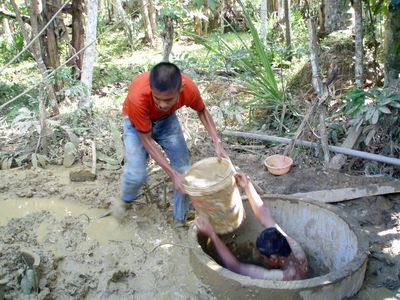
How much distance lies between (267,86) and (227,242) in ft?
6.93

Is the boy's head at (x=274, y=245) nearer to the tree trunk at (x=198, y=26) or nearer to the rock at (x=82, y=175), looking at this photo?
the rock at (x=82, y=175)

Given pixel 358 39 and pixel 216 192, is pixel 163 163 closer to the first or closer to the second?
pixel 216 192

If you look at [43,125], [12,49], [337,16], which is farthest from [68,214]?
[12,49]

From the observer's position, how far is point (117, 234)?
11.9ft

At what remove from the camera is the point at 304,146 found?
4.41 metres

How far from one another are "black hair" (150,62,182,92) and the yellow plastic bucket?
59cm

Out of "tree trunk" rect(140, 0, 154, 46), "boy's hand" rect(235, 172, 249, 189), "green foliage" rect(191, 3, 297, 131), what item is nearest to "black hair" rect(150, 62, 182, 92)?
"boy's hand" rect(235, 172, 249, 189)

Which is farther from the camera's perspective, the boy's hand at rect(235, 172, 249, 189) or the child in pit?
the boy's hand at rect(235, 172, 249, 189)

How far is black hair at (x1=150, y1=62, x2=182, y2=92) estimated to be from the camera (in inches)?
107

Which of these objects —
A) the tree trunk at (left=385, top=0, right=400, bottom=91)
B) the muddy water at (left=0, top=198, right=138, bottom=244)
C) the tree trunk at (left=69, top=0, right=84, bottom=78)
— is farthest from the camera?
the tree trunk at (left=69, top=0, right=84, bottom=78)

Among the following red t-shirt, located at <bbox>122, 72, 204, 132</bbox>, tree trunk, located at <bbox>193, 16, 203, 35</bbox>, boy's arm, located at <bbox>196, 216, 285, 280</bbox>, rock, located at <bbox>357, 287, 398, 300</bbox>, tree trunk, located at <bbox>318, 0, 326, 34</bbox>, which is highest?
red t-shirt, located at <bbox>122, 72, 204, 132</bbox>

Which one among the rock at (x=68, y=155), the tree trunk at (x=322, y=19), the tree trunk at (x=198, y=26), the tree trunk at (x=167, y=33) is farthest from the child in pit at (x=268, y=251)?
the tree trunk at (x=198, y=26)

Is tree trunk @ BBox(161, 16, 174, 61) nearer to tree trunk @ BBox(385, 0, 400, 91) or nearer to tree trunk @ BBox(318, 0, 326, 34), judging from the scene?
tree trunk @ BBox(385, 0, 400, 91)

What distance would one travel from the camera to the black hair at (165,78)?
272 centimetres
